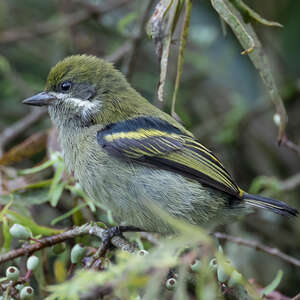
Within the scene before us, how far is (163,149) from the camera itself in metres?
3.54

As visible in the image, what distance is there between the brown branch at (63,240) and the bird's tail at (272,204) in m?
1.14

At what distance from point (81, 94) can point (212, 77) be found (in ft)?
7.37

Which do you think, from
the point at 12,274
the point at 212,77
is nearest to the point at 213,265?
the point at 12,274

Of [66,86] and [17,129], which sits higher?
[66,86]

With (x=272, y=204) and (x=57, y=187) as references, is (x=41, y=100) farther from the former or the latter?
(x=272, y=204)

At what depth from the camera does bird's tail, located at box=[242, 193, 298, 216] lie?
3.42 meters

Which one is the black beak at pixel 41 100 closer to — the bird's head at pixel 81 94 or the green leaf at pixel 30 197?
the bird's head at pixel 81 94

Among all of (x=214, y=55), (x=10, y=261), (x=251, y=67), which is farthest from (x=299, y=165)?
(x=10, y=261)

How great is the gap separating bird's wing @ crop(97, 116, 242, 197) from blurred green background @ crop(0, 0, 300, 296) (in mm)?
1209

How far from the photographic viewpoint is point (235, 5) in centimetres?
259

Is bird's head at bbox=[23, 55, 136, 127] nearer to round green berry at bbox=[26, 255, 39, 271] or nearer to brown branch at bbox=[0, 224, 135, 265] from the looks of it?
brown branch at bbox=[0, 224, 135, 265]

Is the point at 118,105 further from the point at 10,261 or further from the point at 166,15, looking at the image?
the point at 10,261

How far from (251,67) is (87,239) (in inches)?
132

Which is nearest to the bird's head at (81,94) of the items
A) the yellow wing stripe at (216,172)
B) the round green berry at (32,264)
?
the yellow wing stripe at (216,172)
